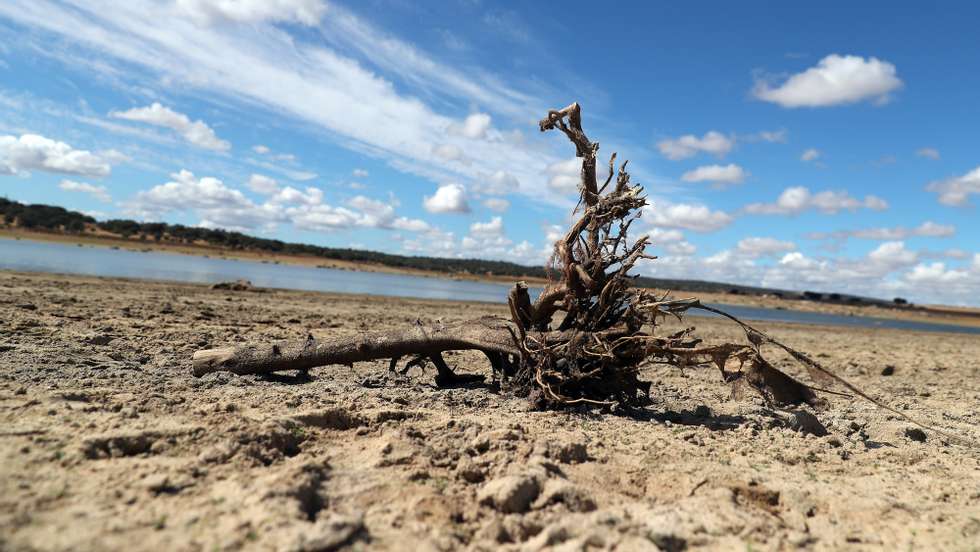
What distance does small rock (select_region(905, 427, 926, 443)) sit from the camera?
538 cm

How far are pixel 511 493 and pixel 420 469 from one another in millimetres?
674

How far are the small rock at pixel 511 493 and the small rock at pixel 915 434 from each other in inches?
169

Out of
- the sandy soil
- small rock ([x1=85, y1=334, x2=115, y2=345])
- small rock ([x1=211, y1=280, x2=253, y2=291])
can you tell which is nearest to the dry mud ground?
small rock ([x1=85, y1=334, x2=115, y2=345])

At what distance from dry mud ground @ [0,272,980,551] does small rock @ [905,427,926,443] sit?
3 centimetres

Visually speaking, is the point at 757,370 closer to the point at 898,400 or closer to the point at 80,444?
the point at 898,400

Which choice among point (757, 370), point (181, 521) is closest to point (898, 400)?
point (757, 370)

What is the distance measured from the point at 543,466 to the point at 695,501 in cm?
92

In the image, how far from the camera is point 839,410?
21.3 feet

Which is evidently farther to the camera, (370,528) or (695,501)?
(695,501)

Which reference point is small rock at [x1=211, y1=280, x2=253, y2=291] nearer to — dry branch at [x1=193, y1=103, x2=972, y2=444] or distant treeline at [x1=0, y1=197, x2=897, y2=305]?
dry branch at [x1=193, y1=103, x2=972, y2=444]

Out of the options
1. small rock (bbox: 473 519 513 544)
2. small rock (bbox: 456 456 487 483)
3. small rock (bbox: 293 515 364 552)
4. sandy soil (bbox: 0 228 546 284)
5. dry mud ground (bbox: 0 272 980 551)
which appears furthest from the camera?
sandy soil (bbox: 0 228 546 284)

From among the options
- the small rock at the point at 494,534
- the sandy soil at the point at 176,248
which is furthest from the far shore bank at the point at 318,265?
the small rock at the point at 494,534

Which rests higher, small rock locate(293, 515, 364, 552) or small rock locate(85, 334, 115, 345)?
small rock locate(85, 334, 115, 345)

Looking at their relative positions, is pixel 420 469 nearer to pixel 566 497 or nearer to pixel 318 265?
pixel 566 497
